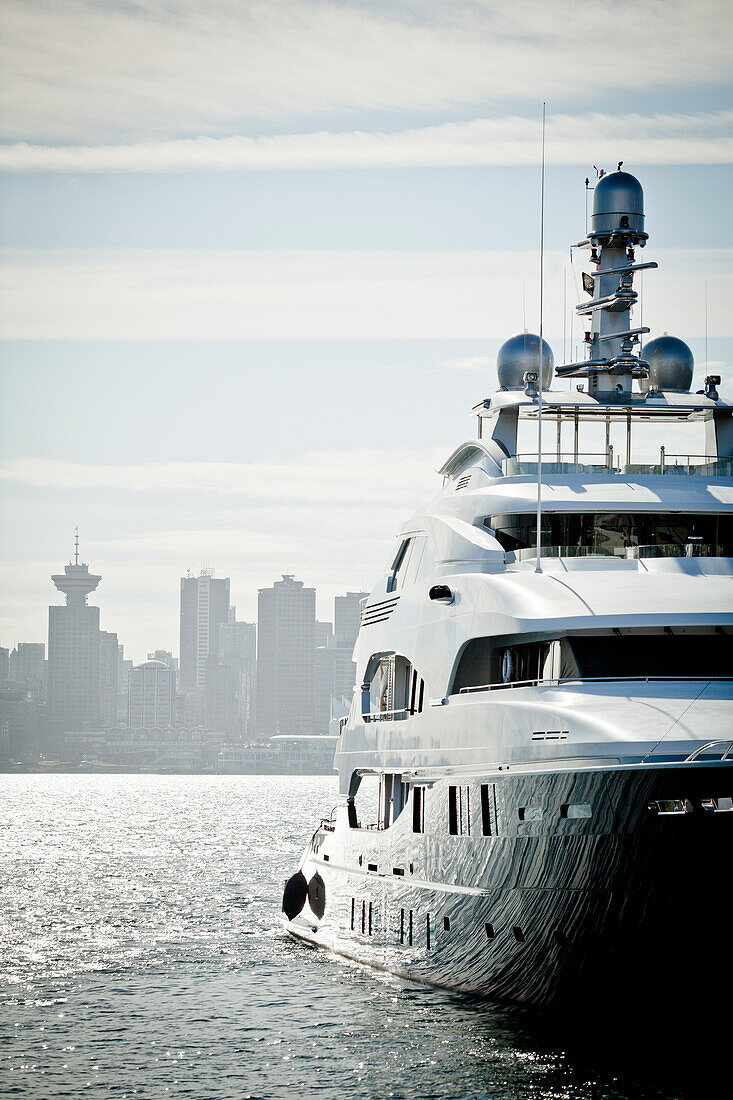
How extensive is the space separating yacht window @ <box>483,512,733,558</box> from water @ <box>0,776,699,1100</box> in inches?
328

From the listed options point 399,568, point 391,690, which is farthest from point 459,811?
point 399,568

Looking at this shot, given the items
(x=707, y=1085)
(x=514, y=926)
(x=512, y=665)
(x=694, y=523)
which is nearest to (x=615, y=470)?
(x=694, y=523)

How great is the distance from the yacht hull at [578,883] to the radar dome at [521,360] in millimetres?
12106

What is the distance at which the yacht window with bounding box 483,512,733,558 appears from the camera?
25625 mm

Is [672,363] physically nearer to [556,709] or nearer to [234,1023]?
[556,709]

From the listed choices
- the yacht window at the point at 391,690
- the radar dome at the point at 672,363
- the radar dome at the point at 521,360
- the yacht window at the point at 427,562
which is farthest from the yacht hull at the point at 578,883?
the radar dome at the point at 672,363

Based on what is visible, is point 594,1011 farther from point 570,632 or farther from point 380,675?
point 380,675

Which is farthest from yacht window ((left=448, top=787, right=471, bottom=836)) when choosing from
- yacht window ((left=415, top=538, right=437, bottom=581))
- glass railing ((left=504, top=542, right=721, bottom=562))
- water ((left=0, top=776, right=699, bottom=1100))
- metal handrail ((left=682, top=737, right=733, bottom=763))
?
yacht window ((left=415, top=538, right=437, bottom=581))

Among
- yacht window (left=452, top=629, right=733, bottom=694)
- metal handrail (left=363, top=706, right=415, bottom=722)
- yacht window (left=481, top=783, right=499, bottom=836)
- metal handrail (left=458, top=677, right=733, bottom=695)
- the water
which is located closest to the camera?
the water

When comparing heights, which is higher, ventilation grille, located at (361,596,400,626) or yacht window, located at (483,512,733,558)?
yacht window, located at (483,512,733,558)

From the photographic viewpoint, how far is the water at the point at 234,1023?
19.4m

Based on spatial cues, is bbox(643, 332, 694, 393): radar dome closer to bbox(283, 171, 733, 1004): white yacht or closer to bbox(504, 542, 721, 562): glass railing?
bbox(283, 171, 733, 1004): white yacht

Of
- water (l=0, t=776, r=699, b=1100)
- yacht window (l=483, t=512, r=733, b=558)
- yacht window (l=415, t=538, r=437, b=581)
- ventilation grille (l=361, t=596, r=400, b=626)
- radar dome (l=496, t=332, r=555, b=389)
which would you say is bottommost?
water (l=0, t=776, r=699, b=1100)

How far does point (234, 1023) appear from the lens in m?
23.9
